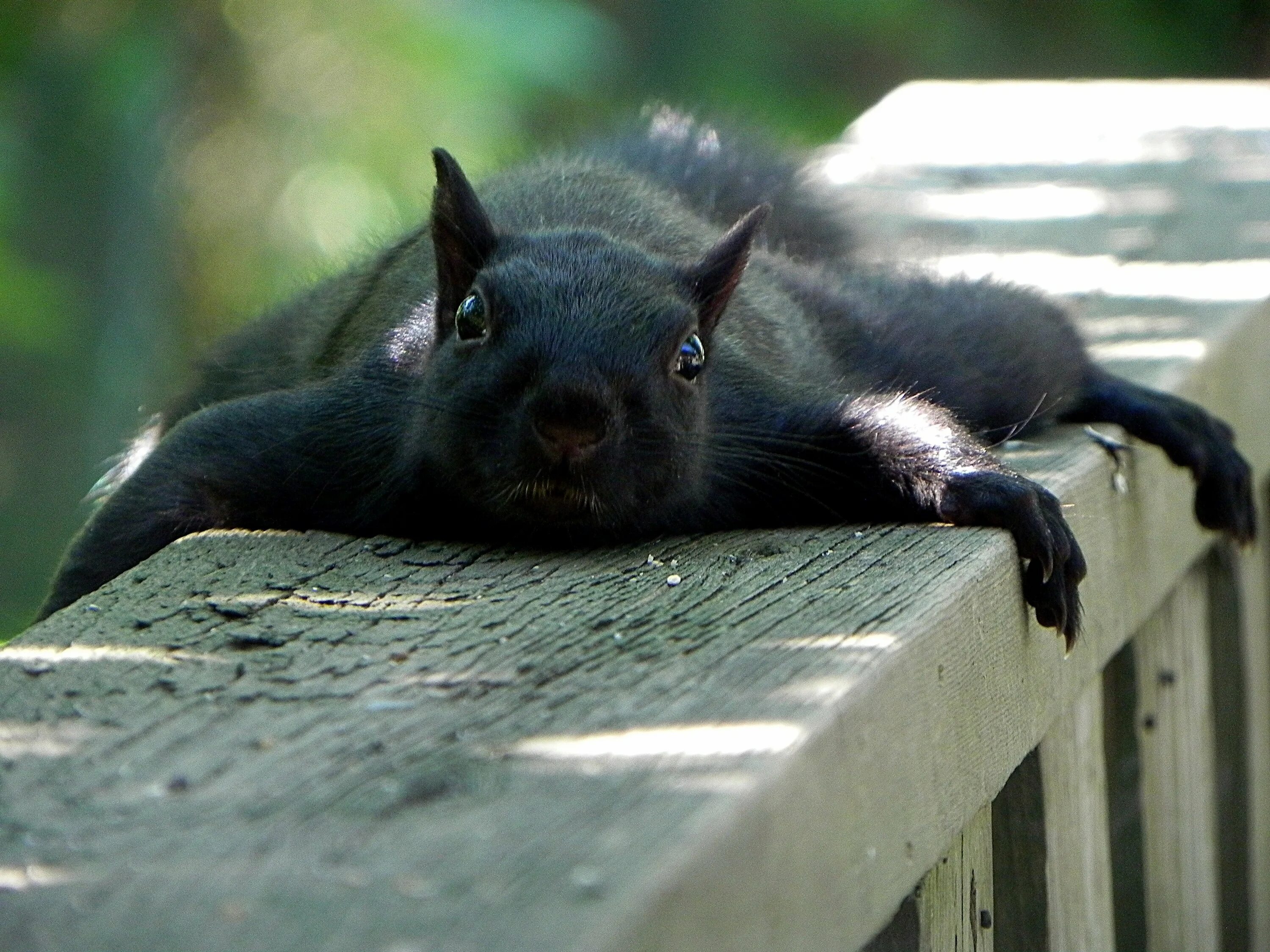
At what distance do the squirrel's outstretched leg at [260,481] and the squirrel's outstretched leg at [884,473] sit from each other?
724 mm

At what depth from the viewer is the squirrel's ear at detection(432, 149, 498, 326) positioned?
3617 mm

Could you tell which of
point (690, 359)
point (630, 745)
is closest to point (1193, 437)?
point (690, 359)

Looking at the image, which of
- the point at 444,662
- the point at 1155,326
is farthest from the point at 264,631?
the point at 1155,326

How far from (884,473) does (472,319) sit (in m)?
0.87

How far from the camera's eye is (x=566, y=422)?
3090 mm

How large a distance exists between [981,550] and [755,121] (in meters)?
4.61

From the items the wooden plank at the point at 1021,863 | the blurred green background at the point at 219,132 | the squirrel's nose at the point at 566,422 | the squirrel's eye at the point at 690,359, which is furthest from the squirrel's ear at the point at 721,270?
the blurred green background at the point at 219,132

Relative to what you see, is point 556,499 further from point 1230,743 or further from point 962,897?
point 1230,743

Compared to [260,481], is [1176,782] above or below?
below

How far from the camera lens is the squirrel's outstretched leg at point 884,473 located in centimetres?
302

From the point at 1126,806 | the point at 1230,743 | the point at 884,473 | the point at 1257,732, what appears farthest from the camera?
the point at 1257,732

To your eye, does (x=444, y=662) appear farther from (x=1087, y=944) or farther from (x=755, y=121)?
(x=755, y=121)

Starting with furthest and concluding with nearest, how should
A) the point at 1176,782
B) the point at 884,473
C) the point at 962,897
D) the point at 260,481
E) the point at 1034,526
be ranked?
the point at 1176,782 < the point at 260,481 < the point at 884,473 < the point at 1034,526 < the point at 962,897

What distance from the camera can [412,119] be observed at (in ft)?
39.5
